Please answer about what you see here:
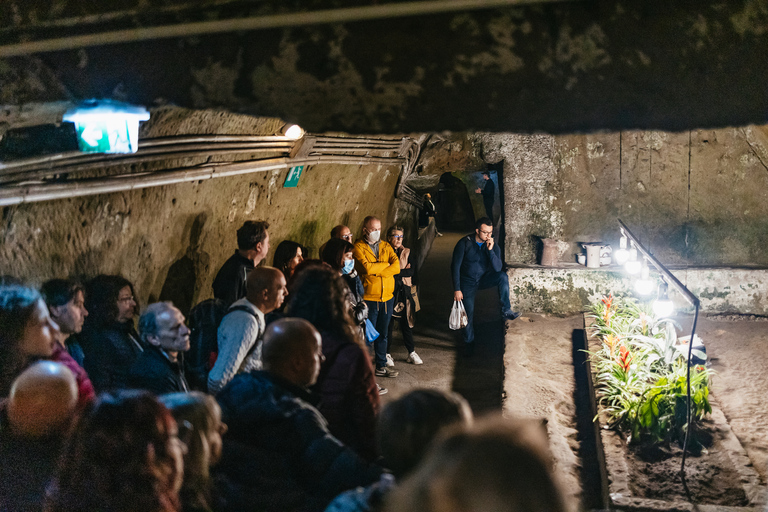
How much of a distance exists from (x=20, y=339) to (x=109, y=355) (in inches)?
25.3

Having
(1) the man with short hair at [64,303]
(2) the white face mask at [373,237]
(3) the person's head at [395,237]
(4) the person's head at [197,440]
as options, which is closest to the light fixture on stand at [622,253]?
(3) the person's head at [395,237]

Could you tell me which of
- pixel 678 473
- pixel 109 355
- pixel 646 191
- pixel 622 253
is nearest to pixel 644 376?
pixel 678 473

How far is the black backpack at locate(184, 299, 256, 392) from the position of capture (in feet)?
12.1

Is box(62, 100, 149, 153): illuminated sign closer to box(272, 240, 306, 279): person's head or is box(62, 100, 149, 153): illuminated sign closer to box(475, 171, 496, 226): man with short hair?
box(272, 240, 306, 279): person's head

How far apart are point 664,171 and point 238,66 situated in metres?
7.59

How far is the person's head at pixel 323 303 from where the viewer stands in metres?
2.88

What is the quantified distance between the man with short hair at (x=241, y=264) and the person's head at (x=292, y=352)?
6.73 feet

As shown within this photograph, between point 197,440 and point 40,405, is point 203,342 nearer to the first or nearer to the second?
point 40,405

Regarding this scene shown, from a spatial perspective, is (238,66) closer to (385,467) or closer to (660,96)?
(660,96)

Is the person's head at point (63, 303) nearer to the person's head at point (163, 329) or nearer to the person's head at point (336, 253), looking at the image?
the person's head at point (163, 329)

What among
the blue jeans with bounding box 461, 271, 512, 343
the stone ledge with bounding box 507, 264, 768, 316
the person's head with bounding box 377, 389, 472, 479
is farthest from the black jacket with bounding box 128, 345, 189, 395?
the stone ledge with bounding box 507, 264, 768, 316

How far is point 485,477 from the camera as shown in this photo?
1.11 metres

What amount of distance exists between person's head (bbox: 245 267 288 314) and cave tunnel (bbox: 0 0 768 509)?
919 millimetres

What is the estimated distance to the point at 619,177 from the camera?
8.08m
